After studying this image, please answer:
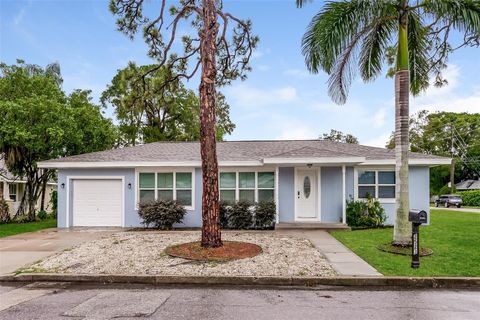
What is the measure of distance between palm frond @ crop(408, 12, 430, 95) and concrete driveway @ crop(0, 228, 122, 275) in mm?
11477

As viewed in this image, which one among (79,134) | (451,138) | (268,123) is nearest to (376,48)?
(79,134)

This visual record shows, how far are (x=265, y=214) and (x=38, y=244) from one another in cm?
767

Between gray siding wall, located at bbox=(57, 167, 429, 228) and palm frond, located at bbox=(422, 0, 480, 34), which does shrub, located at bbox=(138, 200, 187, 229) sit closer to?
gray siding wall, located at bbox=(57, 167, 429, 228)

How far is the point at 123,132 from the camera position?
3375cm

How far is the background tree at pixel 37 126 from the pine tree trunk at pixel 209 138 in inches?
440

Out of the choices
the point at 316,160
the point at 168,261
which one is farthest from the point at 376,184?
the point at 168,261

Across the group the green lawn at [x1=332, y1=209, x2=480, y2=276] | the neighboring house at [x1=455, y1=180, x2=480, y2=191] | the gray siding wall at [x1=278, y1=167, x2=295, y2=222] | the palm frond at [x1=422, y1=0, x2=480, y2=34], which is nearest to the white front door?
the gray siding wall at [x1=278, y1=167, x2=295, y2=222]

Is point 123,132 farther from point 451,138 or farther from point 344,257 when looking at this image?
point 451,138

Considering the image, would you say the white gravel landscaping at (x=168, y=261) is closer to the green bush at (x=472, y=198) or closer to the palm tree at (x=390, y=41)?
the palm tree at (x=390, y=41)

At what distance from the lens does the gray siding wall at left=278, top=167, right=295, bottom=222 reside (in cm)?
1368

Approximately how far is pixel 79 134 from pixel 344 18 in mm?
14917

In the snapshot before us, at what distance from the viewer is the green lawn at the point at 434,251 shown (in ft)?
22.3

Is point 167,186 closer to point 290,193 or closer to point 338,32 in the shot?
point 290,193

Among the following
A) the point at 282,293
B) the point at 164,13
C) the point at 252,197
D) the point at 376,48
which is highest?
the point at 164,13
